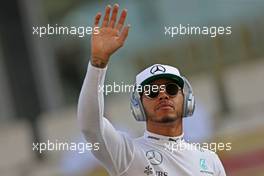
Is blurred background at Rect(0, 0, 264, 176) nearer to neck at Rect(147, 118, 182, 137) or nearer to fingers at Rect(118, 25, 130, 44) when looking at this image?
neck at Rect(147, 118, 182, 137)

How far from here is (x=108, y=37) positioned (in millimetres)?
2770

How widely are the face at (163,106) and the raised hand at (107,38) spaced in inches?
9.2

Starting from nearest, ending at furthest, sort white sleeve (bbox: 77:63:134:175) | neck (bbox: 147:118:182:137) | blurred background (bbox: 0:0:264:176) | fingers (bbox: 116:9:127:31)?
white sleeve (bbox: 77:63:134:175) < fingers (bbox: 116:9:127:31) < neck (bbox: 147:118:182:137) < blurred background (bbox: 0:0:264:176)

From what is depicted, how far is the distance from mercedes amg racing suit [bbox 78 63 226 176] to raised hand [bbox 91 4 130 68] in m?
0.03

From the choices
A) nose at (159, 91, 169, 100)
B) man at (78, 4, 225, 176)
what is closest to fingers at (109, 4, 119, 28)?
man at (78, 4, 225, 176)

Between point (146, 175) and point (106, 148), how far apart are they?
0.17m

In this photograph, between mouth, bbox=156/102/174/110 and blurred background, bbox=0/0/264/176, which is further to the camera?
blurred background, bbox=0/0/264/176

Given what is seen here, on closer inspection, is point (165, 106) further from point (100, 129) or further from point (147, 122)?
point (100, 129)

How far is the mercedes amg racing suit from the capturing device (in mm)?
2703

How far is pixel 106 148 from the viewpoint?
109 inches

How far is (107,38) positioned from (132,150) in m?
0.35

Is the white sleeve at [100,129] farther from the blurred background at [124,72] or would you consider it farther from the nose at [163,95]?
the blurred background at [124,72]

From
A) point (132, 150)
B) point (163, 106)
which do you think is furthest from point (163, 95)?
point (132, 150)

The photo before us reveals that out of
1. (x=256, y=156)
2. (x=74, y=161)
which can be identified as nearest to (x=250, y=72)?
(x=256, y=156)
